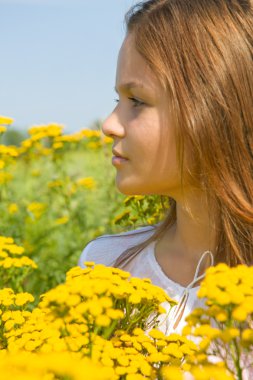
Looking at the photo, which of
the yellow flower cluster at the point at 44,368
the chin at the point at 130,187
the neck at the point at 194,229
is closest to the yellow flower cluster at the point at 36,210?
the neck at the point at 194,229

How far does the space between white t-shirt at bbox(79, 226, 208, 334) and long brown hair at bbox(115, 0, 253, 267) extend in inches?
6.0

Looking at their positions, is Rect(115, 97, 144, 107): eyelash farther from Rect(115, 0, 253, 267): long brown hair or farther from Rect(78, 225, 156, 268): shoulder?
Rect(78, 225, 156, 268): shoulder

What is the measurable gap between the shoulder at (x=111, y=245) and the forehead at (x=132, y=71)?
0.61m

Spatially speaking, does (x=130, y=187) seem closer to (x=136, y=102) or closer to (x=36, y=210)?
(x=136, y=102)


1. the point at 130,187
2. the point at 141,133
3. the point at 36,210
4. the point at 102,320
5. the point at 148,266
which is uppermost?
the point at 141,133

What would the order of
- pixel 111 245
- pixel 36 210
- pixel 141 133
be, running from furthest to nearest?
pixel 36 210 → pixel 111 245 → pixel 141 133

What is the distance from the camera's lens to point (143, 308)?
1.48 metres

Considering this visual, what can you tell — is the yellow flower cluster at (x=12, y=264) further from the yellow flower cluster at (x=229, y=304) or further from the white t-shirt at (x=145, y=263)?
the yellow flower cluster at (x=229, y=304)

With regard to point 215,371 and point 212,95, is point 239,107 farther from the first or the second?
point 215,371

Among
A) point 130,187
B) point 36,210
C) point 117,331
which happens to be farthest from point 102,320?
point 36,210

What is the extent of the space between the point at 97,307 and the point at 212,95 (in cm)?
89

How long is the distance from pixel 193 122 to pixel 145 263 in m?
0.49

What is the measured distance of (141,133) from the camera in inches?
72.3

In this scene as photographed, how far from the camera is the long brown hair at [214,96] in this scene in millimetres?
1868
